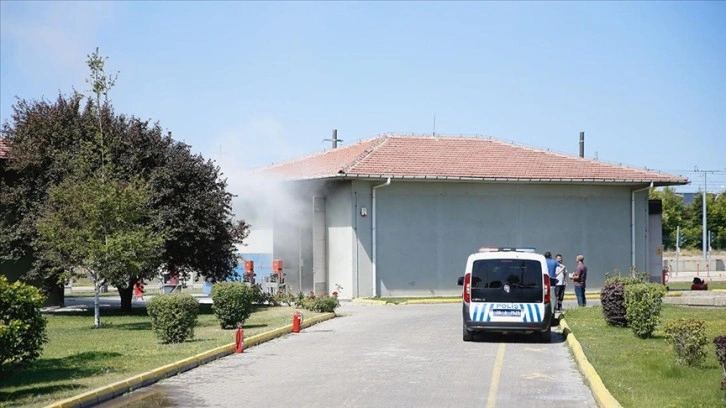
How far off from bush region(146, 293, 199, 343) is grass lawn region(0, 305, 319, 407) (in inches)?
12.6

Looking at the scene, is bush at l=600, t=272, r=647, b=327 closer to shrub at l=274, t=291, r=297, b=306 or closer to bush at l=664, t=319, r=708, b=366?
bush at l=664, t=319, r=708, b=366

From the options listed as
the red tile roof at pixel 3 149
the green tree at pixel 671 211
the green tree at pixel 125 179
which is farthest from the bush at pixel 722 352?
the green tree at pixel 671 211

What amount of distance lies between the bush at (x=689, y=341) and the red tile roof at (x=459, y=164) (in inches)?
870

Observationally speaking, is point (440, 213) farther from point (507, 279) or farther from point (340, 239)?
point (507, 279)

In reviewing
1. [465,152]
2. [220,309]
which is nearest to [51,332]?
[220,309]

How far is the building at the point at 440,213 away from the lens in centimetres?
3747

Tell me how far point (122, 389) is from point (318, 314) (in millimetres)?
14518

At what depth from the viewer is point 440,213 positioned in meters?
38.6

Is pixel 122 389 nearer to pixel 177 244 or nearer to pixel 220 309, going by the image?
pixel 220 309

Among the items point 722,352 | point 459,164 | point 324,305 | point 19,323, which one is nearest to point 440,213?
point 459,164

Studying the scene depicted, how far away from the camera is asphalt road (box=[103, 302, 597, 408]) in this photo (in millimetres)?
13070

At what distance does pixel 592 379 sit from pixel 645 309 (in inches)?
232

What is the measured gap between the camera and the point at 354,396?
1326cm

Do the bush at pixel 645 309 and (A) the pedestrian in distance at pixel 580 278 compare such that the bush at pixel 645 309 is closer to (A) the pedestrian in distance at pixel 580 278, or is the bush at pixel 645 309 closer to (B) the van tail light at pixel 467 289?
(B) the van tail light at pixel 467 289
